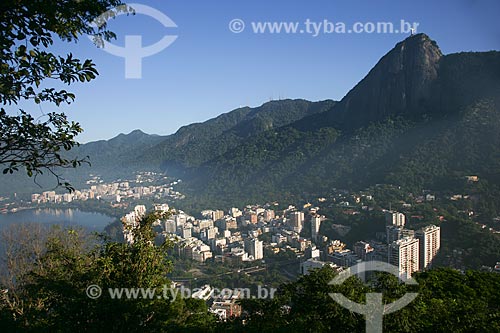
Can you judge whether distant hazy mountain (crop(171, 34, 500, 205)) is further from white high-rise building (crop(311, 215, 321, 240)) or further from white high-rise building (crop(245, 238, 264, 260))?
white high-rise building (crop(245, 238, 264, 260))

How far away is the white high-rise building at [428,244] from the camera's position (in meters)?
11.0

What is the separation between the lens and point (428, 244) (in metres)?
11.3

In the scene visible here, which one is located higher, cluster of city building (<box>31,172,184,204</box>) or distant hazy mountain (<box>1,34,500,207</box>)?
distant hazy mountain (<box>1,34,500,207</box>)

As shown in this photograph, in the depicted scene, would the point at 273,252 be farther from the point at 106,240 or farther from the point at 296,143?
the point at 296,143

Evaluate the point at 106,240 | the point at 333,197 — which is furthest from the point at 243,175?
the point at 106,240

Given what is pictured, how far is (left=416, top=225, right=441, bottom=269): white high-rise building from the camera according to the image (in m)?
11.0

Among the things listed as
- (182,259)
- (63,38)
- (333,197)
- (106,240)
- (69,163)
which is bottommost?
(182,259)

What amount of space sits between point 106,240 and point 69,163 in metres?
1.89

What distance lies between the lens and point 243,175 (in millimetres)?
33156

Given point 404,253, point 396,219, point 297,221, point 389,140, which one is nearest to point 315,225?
point 297,221

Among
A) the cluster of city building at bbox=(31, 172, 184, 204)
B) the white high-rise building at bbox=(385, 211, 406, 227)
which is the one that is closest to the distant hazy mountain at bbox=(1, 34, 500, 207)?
the cluster of city building at bbox=(31, 172, 184, 204)

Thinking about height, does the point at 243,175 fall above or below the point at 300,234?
above

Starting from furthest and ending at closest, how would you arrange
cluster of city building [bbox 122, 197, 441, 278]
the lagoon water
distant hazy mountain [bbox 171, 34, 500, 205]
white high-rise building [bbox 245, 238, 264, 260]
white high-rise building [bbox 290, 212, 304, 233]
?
1. the lagoon water
2. distant hazy mountain [bbox 171, 34, 500, 205]
3. white high-rise building [bbox 290, 212, 304, 233]
4. white high-rise building [bbox 245, 238, 264, 260]
5. cluster of city building [bbox 122, 197, 441, 278]

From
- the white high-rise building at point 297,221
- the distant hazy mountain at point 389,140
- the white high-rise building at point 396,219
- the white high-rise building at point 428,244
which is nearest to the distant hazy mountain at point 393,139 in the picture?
the distant hazy mountain at point 389,140
